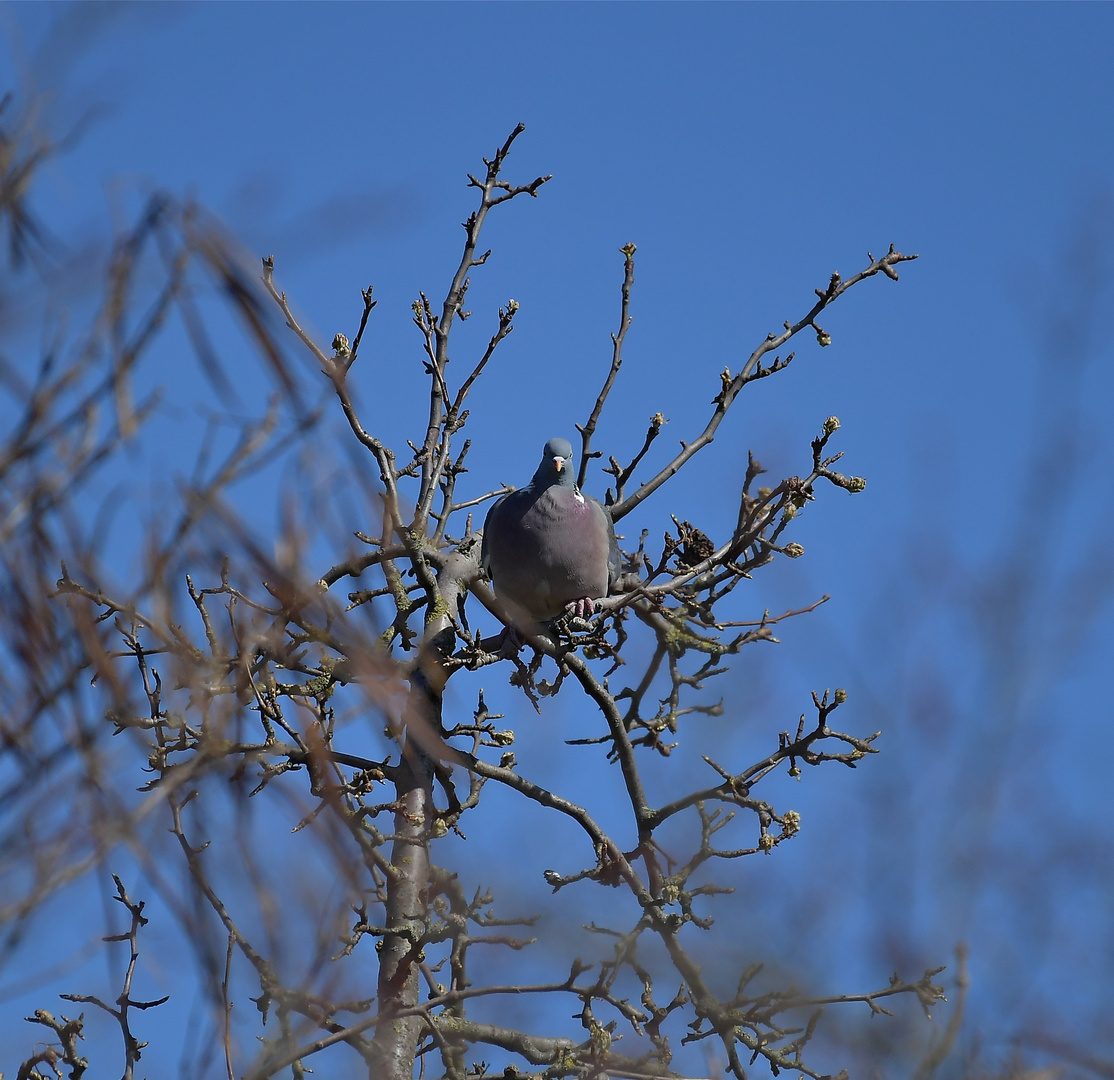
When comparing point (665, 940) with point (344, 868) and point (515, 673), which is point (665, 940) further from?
point (344, 868)

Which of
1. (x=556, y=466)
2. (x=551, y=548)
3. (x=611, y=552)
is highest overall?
(x=556, y=466)

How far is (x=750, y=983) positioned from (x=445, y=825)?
41.7 inches

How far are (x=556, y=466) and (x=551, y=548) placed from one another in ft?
1.40

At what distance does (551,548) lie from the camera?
4.80 m

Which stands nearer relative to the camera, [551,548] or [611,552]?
[551,548]

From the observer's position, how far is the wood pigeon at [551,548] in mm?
4840

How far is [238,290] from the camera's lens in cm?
162

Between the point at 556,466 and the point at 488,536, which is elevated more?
the point at 556,466

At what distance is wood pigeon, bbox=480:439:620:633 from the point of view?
15.9 feet

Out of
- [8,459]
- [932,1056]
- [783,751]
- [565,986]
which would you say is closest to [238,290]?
[8,459]

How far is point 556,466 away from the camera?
5.06 meters

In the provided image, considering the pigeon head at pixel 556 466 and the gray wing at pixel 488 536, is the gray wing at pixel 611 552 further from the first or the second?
the gray wing at pixel 488 536

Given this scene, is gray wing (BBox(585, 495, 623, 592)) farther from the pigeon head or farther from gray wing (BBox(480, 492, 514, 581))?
gray wing (BBox(480, 492, 514, 581))

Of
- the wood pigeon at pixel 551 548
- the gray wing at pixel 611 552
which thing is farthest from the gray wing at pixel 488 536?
the gray wing at pixel 611 552
